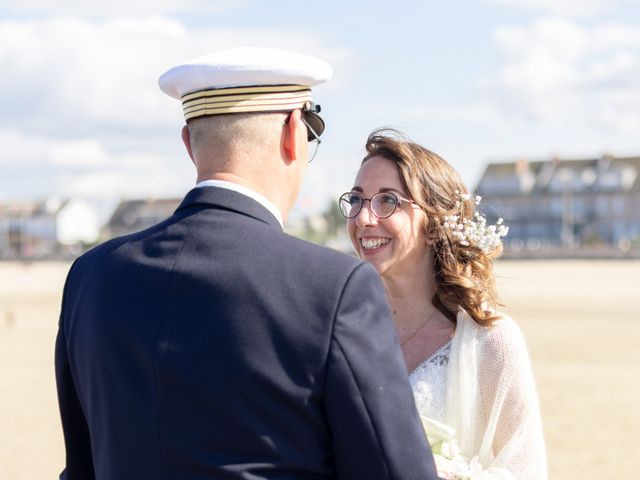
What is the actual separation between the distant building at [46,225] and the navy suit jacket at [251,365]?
122569 millimetres

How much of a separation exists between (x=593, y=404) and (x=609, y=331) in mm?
10432

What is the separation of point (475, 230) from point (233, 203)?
5.45 feet

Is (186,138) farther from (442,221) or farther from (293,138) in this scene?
(442,221)

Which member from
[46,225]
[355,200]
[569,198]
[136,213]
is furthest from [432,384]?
[46,225]

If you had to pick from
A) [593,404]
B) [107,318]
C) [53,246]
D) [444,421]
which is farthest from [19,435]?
[53,246]

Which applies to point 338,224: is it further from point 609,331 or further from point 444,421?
point 444,421

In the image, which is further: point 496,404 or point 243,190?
point 496,404

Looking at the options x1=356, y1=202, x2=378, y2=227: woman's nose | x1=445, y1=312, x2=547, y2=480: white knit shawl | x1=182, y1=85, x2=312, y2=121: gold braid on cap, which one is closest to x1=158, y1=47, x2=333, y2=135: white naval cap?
x1=182, y1=85, x2=312, y2=121: gold braid on cap

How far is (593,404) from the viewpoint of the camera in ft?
43.3

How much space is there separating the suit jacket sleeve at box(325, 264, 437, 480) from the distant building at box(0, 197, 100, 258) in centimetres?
12276

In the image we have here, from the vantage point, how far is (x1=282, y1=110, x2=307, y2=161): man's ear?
2.33 m

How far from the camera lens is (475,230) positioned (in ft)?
12.4

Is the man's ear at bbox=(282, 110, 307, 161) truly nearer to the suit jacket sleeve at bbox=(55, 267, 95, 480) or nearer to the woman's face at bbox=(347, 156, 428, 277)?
the suit jacket sleeve at bbox=(55, 267, 95, 480)

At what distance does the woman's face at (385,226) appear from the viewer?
11.9 ft
